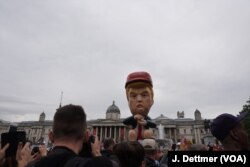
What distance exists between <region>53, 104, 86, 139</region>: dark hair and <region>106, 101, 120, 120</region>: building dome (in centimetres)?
7974

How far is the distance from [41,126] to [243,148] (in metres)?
112

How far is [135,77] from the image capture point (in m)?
6.66

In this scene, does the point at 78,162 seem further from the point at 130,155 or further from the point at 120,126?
the point at 120,126

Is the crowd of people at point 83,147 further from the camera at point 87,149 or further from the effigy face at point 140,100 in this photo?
the effigy face at point 140,100

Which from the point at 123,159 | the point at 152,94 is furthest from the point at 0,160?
the point at 152,94

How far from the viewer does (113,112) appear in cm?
8281

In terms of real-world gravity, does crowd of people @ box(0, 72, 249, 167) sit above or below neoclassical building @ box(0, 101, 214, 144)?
below

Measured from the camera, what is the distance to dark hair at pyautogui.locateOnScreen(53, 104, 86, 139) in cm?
279

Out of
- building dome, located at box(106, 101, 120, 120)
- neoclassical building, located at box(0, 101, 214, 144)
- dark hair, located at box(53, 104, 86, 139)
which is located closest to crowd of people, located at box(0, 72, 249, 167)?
dark hair, located at box(53, 104, 86, 139)

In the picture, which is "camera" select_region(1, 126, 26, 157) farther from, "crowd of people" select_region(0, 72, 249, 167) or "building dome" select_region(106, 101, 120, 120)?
"building dome" select_region(106, 101, 120, 120)

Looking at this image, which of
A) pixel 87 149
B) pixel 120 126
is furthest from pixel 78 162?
pixel 120 126

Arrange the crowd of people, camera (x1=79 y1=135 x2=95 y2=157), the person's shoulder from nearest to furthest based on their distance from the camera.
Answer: the person's shoulder → the crowd of people → camera (x1=79 y1=135 x2=95 y2=157)

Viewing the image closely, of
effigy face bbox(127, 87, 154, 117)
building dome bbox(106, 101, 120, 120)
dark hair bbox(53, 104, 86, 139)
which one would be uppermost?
building dome bbox(106, 101, 120, 120)

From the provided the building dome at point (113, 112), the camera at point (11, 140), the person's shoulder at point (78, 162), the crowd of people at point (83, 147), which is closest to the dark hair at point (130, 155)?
the crowd of people at point (83, 147)
